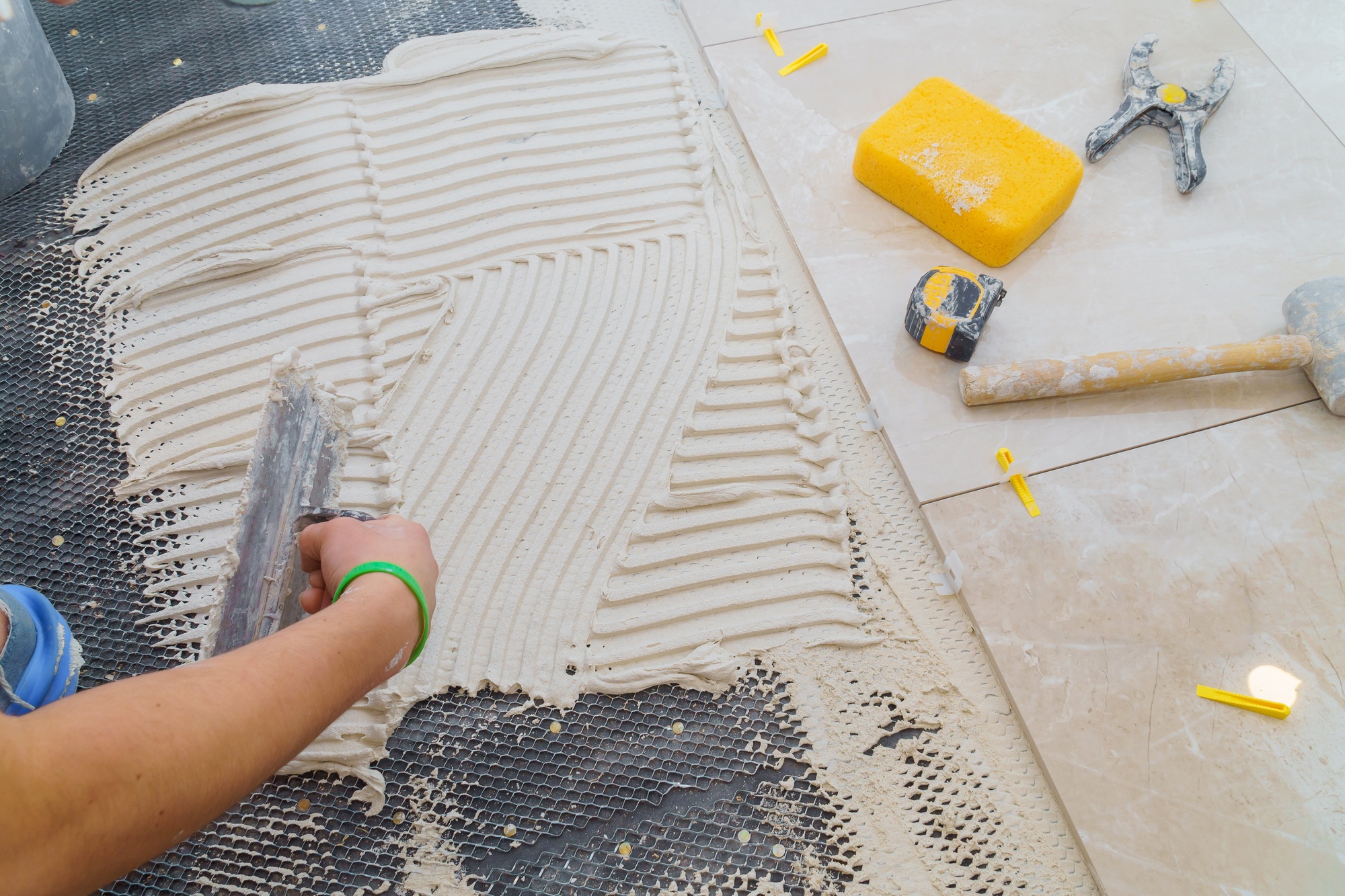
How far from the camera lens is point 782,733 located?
4.12 ft

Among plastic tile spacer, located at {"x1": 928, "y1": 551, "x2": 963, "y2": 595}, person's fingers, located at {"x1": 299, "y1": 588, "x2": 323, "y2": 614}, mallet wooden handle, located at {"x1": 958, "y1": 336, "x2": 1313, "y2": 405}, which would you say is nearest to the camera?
person's fingers, located at {"x1": 299, "y1": 588, "x2": 323, "y2": 614}

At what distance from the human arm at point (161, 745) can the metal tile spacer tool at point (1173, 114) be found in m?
1.73

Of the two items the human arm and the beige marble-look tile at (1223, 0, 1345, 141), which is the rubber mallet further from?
the human arm

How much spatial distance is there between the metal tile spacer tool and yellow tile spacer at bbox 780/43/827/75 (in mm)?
604

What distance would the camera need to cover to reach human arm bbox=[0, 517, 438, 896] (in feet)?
1.96

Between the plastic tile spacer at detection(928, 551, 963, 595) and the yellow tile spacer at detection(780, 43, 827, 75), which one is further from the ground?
the yellow tile spacer at detection(780, 43, 827, 75)

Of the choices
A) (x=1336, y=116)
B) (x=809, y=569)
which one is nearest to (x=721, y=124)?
(x=809, y=569)

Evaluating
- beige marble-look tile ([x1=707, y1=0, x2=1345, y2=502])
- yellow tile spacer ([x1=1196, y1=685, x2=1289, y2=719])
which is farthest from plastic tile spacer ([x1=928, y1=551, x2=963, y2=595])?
yellow tile spacer ([x1=1196, y1=685, x2=1289, y2=719])

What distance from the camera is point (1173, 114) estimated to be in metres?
1.84

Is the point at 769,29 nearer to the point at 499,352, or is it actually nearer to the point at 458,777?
the point at 499,352

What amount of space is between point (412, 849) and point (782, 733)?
516 millimetres

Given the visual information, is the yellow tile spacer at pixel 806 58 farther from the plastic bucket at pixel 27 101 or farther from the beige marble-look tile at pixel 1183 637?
the plastic bucket at pixel 27 101

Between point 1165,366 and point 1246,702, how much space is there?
0.55m

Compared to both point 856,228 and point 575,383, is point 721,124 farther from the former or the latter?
point 575,383
